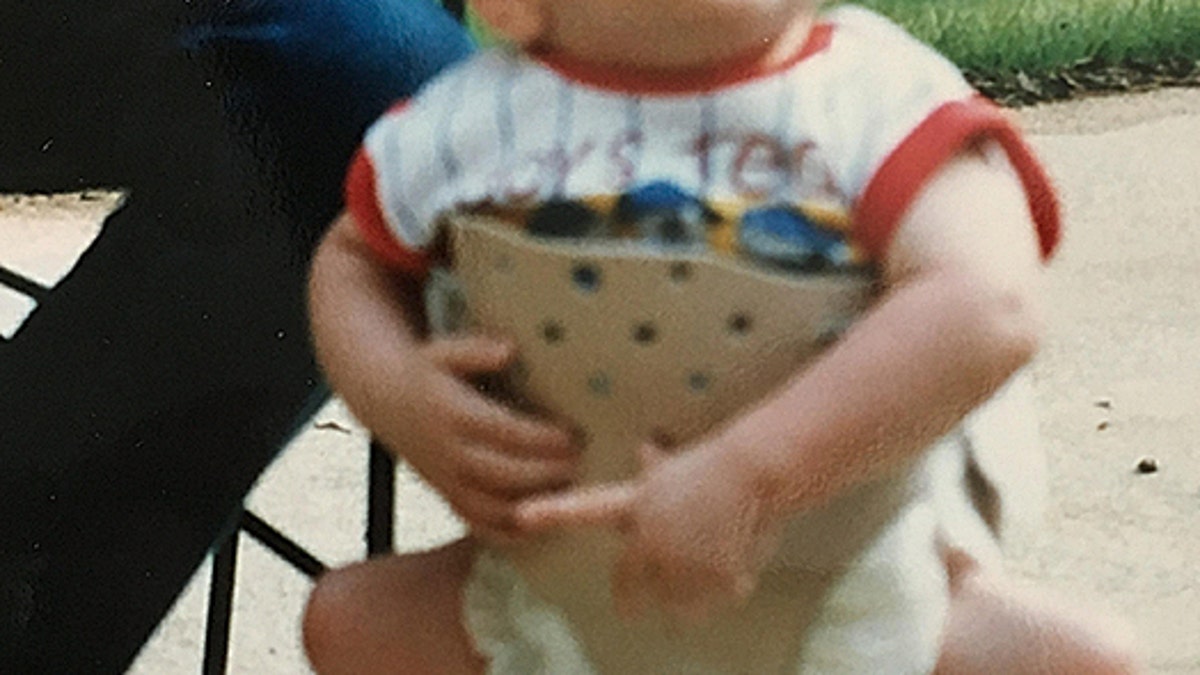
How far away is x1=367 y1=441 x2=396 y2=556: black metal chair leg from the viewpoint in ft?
1.65

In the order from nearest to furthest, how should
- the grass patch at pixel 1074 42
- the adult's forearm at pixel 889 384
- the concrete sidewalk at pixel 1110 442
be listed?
the adult's forearm at pixel 889 384 < the grass patch at pixel 1074 42 < the concrete sidewalk at pixel 1110 442

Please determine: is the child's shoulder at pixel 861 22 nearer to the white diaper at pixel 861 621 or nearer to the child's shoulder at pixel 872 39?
the child's shoulder at pixel 872 39

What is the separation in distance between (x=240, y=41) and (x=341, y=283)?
11 centimetres

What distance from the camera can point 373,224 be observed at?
36 cm

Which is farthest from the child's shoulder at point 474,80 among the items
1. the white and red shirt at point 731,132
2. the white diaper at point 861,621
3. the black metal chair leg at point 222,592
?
the black metal chair leg at point 222,592

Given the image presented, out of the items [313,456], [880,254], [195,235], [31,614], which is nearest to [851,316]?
[880,254]

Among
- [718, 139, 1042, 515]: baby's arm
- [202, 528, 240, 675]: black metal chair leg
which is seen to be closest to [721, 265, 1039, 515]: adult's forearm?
[718, 139, 1042, 515]: baby's arm

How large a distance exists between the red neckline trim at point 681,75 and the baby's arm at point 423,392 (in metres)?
0.06

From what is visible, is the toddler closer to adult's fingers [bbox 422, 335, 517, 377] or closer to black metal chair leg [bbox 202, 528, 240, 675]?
adult's fingers [bbox 422, 335, 517, 377]

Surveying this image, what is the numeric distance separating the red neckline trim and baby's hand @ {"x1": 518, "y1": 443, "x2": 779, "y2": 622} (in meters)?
0.07

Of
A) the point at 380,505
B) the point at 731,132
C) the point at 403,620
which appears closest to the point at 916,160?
the point at 731,132

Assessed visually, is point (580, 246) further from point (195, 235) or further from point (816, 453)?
point (195, 235)

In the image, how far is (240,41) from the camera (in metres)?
0.44

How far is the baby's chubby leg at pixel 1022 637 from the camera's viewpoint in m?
0.37
